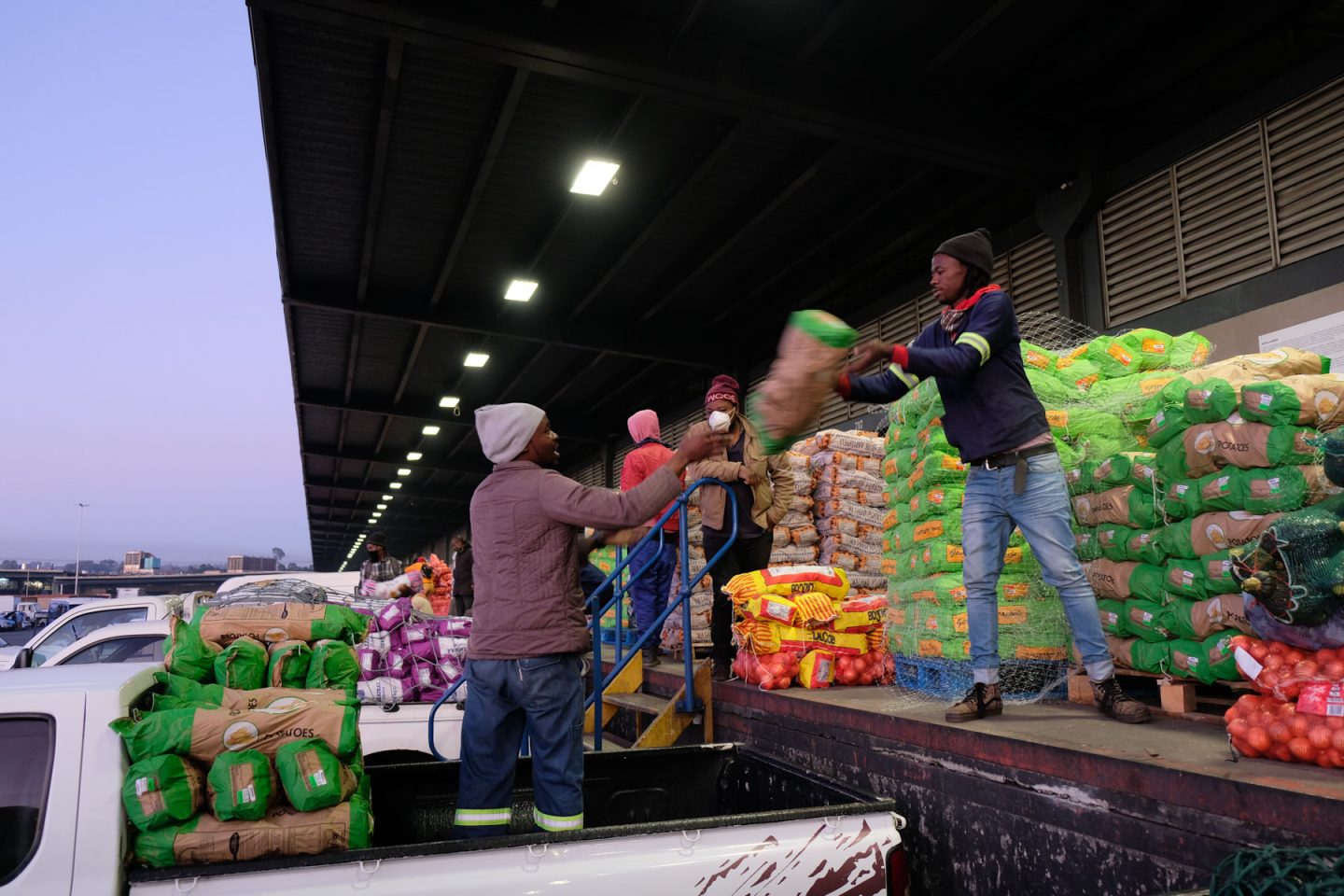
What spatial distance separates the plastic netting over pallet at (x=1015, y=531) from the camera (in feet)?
15.2

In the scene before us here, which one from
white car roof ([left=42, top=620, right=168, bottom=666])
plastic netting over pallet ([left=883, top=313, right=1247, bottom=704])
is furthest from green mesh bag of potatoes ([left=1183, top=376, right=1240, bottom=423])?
white car roof ([left=42, top=620, right=168, bottom=666])

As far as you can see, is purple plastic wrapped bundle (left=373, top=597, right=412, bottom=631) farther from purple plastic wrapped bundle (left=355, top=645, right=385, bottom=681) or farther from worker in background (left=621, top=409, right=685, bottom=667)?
worker in background (left=621, top=409, right=685, bottom=667)

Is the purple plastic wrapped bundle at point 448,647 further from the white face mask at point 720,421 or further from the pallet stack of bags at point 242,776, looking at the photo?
the pallet stack of bags at point 242,776

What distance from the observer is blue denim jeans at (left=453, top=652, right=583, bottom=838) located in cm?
331

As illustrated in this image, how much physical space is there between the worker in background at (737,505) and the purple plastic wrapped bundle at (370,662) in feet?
8.21

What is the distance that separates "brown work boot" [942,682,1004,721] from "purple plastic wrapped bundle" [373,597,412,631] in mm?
4372

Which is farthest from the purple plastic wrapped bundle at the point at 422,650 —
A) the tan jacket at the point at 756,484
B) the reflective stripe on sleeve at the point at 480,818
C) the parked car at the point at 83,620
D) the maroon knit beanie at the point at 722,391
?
the parked car at the point at 83,620

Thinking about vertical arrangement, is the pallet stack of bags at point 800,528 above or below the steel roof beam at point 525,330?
below

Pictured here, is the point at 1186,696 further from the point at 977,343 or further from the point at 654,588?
the point at 654,588

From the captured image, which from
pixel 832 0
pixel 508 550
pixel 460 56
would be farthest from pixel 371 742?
pixel 832 0

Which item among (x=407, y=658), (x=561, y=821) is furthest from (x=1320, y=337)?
(x=407, y=658)

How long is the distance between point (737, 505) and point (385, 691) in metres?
2.94

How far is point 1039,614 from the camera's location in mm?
4633

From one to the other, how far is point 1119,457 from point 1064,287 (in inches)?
186
